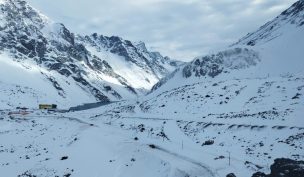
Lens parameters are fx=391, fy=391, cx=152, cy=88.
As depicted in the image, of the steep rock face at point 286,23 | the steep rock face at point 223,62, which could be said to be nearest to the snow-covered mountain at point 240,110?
the steep rock face at point 223,62

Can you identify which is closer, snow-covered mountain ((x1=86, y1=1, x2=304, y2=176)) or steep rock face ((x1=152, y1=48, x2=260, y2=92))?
snow-covered mountain ((x1=86, y1=1, x2=304, y2=176))

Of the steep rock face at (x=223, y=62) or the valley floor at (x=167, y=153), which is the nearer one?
the valley floor at (x=167, y=153)

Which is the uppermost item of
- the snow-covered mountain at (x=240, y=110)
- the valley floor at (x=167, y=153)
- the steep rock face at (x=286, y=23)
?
the steep rock face at (x=286, y=23)

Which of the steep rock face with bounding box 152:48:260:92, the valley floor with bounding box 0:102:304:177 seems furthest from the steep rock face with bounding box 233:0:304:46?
the valley floor with bounding box 0:102:304:177

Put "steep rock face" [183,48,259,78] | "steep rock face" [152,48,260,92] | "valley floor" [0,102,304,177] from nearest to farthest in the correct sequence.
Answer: "valley floor" [0,102,304,177] → "steep rock face" [152,48,260,92] → "steep rock face" [183,48,259,78]

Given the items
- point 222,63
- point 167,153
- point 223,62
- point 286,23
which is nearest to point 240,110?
point 167,153

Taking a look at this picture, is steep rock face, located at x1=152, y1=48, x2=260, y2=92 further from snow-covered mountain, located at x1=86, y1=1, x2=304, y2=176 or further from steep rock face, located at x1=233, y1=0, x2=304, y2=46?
steep rock face, located at x1=233, y1=0, x2=304, y2=46

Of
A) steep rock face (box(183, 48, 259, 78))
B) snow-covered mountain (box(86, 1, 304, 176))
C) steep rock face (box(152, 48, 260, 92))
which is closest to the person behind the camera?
snow-covered mountain (box(86, 1, 304, 176))

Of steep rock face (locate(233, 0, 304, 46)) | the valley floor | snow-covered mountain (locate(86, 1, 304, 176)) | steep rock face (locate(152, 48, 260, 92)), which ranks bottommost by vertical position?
the valley floor

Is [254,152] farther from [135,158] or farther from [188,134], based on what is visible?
[188,134]

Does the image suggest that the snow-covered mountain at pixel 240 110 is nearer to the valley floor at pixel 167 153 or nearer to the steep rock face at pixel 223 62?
the steep rock face at pixel 223 62

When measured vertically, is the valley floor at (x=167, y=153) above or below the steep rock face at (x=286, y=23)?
below
